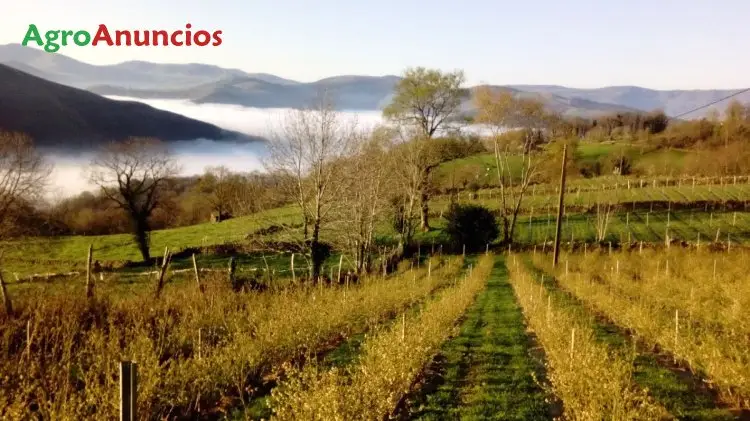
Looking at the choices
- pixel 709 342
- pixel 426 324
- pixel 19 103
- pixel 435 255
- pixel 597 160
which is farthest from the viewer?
pixel 19 103

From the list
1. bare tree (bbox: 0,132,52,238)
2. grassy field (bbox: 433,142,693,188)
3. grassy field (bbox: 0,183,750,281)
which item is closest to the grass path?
grassy field (bbox: 0,183,750,281)

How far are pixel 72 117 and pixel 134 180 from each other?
214ft

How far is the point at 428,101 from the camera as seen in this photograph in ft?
155

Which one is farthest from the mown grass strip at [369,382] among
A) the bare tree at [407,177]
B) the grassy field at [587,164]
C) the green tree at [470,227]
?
the grassy field at [587,164]

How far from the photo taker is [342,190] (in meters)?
24.7

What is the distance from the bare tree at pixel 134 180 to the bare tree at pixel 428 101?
66.6 feet

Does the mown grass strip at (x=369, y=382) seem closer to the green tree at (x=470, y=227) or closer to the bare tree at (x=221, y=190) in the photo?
the green tree at (x=470, y=227)

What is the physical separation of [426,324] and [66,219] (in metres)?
54.4

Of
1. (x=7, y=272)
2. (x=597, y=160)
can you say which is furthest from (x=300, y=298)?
(x=597, y=160)

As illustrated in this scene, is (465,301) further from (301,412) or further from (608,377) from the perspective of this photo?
(301,412)

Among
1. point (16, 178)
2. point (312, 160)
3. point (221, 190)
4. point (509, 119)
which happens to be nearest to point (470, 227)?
point (509, 119)

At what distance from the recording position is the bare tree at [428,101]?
47125 millimetres

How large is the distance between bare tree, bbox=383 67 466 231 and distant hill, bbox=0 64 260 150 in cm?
5905

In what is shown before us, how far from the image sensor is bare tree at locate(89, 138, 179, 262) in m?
40.9
